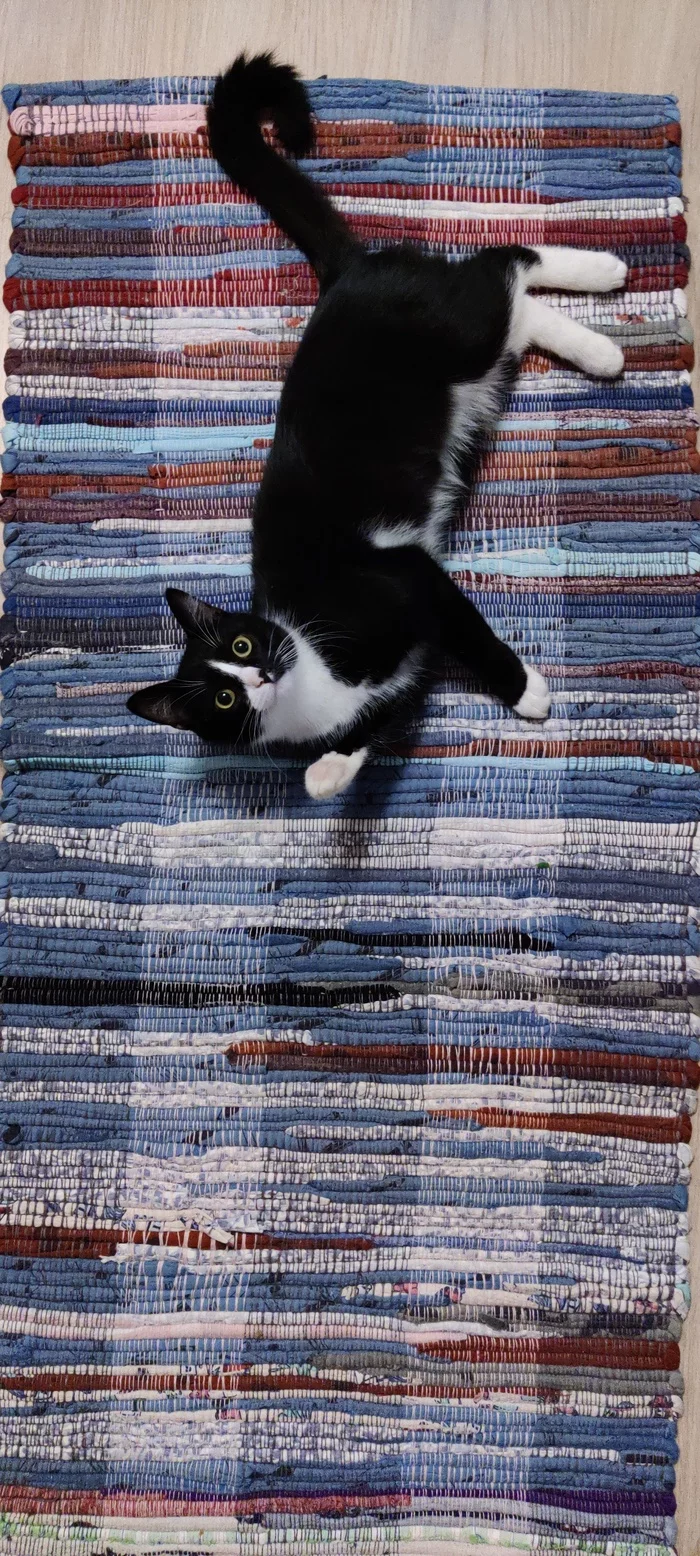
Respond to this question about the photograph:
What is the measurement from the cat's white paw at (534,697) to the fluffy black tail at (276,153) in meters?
0.51

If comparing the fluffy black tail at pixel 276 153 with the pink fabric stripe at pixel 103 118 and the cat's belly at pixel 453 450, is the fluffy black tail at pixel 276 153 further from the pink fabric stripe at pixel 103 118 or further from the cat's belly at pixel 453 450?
the cat's belly at pixel 453 450

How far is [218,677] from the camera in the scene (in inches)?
36.1

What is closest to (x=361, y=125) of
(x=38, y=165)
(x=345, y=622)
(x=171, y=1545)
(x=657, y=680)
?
(x=38, y=165)

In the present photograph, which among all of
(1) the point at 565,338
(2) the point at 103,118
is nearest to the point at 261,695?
(1) the point at 565,338

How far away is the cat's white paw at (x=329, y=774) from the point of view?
1012 mm

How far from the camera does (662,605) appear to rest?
1.15 metres

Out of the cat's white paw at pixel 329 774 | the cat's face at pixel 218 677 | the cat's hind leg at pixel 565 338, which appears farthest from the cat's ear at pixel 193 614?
the cat's hind leg at pixel 565 338

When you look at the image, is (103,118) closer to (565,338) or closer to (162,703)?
(565,338)

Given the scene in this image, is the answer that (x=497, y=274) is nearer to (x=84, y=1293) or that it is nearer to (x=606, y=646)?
(x=606, y=646)

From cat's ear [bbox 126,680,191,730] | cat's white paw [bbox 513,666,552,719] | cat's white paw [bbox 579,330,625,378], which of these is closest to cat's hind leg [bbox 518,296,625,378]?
cat's white paw [bbox 579,330,625,378]

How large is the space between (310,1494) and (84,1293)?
325mm

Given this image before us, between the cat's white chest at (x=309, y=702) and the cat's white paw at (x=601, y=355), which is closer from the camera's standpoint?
the cat's white chest at (x=309, y=702)

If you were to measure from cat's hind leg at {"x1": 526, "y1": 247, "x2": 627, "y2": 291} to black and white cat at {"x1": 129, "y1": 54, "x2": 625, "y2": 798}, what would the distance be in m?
0.01

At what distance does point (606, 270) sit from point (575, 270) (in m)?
0.04
